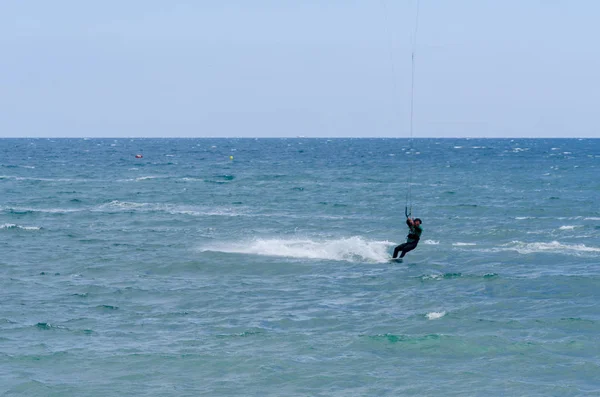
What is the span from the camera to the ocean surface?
1973cm

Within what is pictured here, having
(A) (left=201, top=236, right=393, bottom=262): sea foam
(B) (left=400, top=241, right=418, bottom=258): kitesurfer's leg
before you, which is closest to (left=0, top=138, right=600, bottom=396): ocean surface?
(A) (left=201, top=236, right=393, bottom=262): sea foam

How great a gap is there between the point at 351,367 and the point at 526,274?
13.3 m

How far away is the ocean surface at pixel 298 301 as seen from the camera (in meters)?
19.7

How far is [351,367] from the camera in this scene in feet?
66.6

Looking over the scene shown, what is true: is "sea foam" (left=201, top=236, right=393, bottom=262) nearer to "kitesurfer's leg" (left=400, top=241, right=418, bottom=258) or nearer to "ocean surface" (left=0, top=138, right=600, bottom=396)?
"ocean surface" (left=0, top=138, right=600, bottom=396)

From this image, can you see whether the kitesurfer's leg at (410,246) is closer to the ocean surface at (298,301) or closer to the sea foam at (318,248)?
the ocean surface at (298,301)

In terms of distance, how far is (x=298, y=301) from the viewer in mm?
27156

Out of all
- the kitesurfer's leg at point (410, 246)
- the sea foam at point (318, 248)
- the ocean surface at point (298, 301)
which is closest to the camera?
the ocean surface at point (298, 301)

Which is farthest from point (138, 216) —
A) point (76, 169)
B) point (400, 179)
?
point (76, 169)

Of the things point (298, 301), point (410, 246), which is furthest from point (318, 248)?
point (298, 301)

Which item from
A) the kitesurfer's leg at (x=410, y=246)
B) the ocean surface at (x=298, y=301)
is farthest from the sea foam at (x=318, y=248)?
the kitesurfer's leg at (x=410, y=246)

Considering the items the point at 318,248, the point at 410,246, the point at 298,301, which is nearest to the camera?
the point at 298,301

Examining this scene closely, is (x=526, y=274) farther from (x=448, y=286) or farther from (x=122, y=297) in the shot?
(x=122, y=297)

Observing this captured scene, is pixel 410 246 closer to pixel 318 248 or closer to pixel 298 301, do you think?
pixel 318 248
